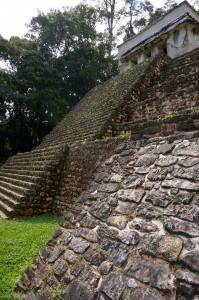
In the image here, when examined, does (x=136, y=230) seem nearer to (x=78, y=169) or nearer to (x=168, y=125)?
(x=168, y=125)

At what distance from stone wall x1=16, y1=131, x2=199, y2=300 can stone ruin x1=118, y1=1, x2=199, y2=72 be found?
11364 mm

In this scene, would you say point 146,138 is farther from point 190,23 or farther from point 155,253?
point 190,23

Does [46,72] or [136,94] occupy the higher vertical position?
[46,72]

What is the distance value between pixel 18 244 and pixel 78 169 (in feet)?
7.90

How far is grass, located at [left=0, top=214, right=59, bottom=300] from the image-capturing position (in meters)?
3.09

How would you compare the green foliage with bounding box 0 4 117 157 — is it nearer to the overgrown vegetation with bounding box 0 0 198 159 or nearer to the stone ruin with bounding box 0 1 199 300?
the overgrown vegetation with bounding box 0 0 198 159

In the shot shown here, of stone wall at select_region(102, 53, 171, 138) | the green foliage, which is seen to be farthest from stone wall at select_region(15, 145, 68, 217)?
the green foliage

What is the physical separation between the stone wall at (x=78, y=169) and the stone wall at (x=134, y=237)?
169cm

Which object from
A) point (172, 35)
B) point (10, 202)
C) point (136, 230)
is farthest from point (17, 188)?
point (172, 35)

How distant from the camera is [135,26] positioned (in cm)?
2583

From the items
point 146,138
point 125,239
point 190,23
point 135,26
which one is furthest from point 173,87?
point 135,26

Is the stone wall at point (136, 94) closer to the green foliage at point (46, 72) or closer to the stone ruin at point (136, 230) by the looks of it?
the stone ruin at point (136, 230)

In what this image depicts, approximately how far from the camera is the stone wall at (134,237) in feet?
6.14

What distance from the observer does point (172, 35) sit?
13008 mm
